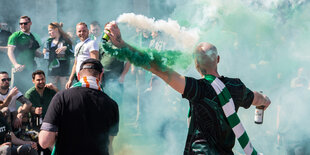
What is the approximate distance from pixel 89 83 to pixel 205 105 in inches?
34.0

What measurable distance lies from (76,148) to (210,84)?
1.06 meters

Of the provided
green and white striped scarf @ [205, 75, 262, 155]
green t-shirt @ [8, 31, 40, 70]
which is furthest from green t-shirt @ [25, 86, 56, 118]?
green and white striped scarf @ [205, 75, 262, 155]

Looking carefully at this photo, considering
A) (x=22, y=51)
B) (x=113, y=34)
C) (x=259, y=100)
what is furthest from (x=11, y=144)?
(x=259, y=100)

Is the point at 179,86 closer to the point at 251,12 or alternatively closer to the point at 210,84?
the point at 210,84

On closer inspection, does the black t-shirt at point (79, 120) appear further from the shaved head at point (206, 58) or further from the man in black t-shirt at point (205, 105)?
the shaved head at point (206, 58)

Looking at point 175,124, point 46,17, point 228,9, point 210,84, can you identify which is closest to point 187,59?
point 210,84

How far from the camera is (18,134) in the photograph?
5082 mm

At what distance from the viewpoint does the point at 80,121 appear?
3.03 metres

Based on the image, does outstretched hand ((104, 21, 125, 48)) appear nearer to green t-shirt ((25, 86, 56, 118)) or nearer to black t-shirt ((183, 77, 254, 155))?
black t-shirt ((183, 77, 254, 155))

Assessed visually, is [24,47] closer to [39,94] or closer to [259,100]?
[39,94]

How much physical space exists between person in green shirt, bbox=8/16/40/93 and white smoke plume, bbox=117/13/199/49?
11.8 feet

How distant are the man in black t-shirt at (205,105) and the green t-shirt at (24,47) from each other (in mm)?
4149

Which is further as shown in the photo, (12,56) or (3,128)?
(12,56)

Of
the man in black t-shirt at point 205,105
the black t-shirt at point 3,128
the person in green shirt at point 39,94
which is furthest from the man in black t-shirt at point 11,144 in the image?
the man in black t-shirt at point 205,105
